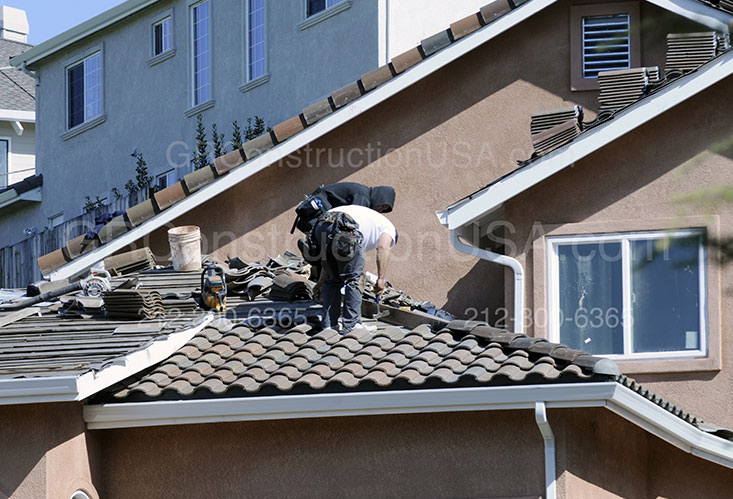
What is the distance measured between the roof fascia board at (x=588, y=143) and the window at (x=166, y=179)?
11.5 metres

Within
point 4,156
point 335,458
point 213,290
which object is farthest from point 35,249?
point 335,458

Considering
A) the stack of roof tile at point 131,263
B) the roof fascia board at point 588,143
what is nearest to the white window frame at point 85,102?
the stack of roof tile at point 131,263

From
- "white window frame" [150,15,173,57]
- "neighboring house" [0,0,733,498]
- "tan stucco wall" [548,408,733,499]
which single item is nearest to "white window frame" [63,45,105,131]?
"white window frame" [150,15,173,57]

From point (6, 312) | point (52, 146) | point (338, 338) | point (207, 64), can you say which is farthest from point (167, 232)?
point (52, 146)

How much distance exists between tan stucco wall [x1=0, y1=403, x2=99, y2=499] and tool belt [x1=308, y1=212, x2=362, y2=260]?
119 inches

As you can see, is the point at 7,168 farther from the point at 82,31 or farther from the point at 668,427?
the point at 668,427

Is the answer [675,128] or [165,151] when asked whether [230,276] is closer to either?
[675,128]

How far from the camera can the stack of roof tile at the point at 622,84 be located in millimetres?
15625

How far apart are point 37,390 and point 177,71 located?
16.6m

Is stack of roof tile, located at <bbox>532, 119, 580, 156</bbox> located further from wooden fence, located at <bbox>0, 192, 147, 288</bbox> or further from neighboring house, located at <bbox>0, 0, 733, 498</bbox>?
wooden fence, located at <bbox>0, 192, 147, 288</bbox>

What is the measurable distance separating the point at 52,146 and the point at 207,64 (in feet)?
19.8

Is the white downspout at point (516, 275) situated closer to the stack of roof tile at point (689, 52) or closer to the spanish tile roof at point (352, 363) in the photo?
the spanish tile roof at point (352, 363)

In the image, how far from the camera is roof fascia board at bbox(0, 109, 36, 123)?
34.0 meters

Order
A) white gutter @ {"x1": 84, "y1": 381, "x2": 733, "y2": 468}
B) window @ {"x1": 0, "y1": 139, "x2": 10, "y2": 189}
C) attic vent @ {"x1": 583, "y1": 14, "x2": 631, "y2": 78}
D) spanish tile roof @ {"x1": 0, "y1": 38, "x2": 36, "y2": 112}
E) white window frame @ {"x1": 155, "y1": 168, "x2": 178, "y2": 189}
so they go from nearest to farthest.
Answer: white gutter @ {"x1": 84, "y1": 381, "x2": 733, "y2": 468} < attic vent @ {"x1": 583, "y1": 14, "x2": 631, "y2": 78} < white window frame @ {"x1": 155, "y1": 168, "x2": 178, "y2": 189} < spanish tile roof @ {"x1": 0, "y1": 38, "x2": 36, "y2": 112} < window @ {"x1": 0, "y1": 139, "x2": 10, "y2": 189}
